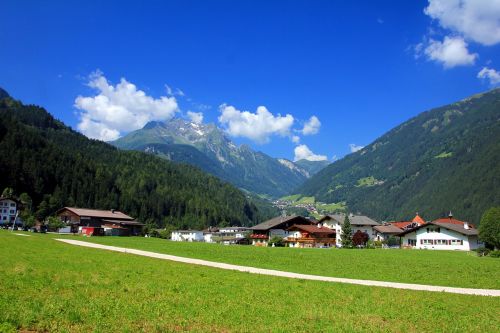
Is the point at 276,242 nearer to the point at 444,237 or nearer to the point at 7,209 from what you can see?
the point at 444,237

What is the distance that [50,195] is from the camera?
157625 millimetres

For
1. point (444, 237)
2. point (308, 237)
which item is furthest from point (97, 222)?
point (444, 237)

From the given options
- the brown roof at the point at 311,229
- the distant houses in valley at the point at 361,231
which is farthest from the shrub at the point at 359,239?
the brown roof at the point at 311,229

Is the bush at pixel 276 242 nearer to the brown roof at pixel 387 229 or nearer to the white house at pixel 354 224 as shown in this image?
the white house at pixel 354 224

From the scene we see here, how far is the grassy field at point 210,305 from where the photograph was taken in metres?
13.4

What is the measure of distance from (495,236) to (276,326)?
67.7 m

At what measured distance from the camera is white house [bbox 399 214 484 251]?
95375 millimetres

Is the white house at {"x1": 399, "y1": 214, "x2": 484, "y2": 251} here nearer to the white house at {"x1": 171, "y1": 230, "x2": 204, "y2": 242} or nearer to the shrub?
the shrub

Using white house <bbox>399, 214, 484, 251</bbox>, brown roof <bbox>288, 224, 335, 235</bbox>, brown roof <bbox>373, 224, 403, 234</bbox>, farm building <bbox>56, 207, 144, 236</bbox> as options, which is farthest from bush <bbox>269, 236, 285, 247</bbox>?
farm building <bbox>56, 207, 144, 236</bbox>

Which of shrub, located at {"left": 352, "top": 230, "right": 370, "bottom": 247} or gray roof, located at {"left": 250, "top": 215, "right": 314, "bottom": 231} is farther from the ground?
gray roof, located at {"left": 250, "top": 215, "right": 314, "bottom": 231}

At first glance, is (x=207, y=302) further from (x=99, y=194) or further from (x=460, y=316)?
(x=99, y=194)

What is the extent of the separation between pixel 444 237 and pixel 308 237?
32804mm

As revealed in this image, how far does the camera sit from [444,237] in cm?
9806

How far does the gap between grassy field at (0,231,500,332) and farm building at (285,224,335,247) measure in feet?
285
